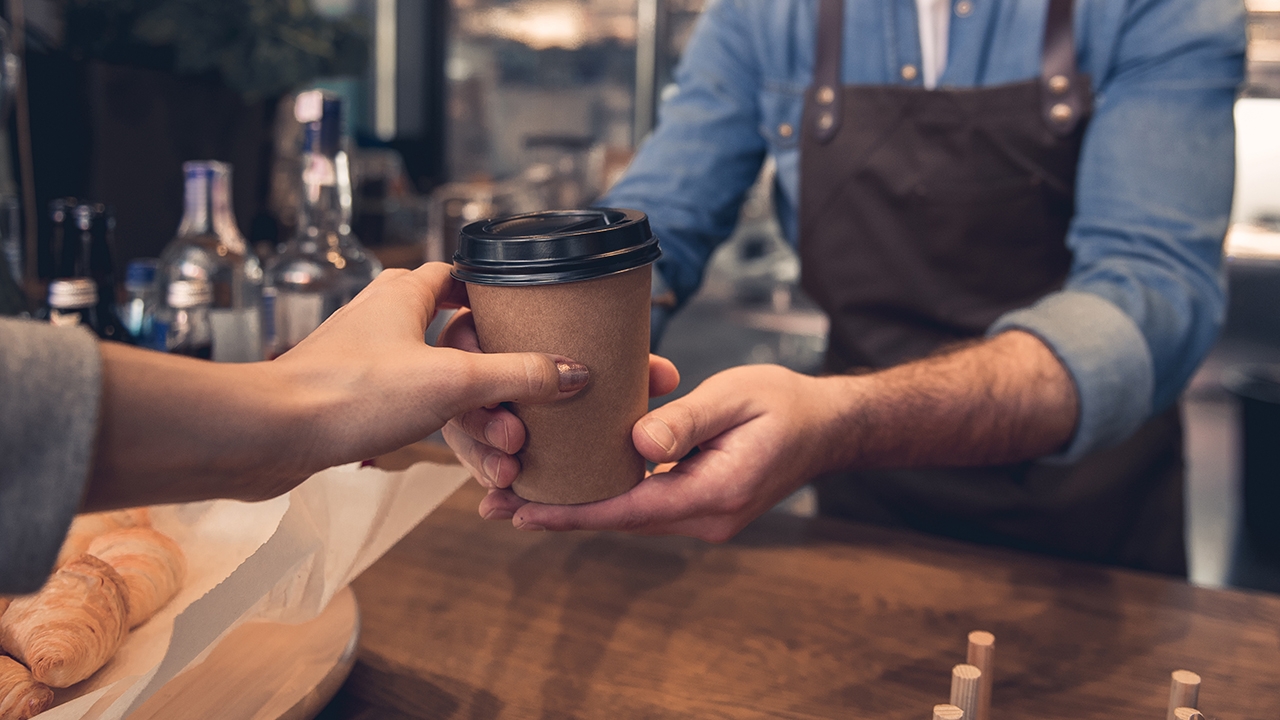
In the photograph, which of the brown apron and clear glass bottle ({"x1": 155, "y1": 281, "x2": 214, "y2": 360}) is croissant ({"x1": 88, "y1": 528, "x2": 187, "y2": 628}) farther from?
the brown apron

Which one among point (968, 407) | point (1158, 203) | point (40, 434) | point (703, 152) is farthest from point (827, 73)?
point (40, 434)

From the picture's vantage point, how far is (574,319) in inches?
22.7

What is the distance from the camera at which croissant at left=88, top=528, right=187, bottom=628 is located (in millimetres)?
673

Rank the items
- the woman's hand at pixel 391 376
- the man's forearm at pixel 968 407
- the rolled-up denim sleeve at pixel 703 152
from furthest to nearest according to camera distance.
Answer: the rolled-up denim sleeve at pixel 703 152, the man's forearm at pixel 968 407, the woman's hand at pixel 391 376

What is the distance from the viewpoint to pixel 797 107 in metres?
1.35

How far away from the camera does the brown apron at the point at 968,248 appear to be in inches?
47.9

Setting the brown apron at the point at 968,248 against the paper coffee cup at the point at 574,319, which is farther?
the brown apron at the point at 968,248

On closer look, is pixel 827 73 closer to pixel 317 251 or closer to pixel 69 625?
pixel 317 251

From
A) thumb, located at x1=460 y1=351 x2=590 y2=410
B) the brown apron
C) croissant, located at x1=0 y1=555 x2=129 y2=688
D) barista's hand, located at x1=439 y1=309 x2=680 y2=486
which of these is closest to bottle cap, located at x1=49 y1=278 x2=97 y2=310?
croissant, located at x1=0 y1=555 x2=129 y2=688

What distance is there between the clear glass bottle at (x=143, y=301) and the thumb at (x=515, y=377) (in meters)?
0.76

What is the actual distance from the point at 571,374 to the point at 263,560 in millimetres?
235

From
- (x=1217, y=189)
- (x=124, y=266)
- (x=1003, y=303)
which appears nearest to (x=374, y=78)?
(x=124, y=266)

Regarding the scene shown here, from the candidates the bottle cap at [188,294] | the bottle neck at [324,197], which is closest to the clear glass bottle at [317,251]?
the bottle neck at [324,197]

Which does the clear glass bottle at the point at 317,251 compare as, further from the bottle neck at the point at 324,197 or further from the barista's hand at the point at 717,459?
the barista's hand at the point at 717,459
